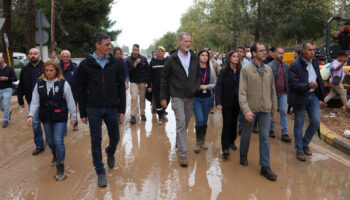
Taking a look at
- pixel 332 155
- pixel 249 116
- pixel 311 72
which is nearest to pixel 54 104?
pixel 249 116

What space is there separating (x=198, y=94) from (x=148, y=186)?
2008 mm

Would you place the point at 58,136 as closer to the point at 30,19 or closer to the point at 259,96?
the point at 259,96

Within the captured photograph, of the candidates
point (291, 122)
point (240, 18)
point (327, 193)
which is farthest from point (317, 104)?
point (240, 18)

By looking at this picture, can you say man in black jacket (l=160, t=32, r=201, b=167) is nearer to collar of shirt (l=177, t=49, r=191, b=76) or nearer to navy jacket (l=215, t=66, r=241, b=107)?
collar of shirt (l=177, t=49, r=191, b=76)

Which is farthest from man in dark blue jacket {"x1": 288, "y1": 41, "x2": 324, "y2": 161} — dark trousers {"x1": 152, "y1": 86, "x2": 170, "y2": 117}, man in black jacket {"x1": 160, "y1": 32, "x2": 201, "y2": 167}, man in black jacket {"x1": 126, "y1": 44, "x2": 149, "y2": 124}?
man in black jacket {"x1": 126, "y1": 44, "x2": 149, "y2": 124}

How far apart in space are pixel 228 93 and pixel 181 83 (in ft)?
2.98

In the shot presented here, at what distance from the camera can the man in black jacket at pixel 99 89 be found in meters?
3.95

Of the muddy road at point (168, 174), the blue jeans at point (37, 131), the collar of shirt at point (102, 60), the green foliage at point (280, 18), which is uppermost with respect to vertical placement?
the green foliage at point (280, 18)

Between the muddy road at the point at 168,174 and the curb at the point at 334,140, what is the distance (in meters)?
0.19

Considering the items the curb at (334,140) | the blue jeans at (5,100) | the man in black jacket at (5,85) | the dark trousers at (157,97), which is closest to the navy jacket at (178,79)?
the dark trousers at (157,97)

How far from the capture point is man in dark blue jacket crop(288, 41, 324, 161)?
4.91 metres

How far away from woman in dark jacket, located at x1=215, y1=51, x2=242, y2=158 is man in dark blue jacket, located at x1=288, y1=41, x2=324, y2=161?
3.10 ft

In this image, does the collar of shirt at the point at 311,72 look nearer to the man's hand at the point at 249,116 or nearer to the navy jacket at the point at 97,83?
the man's hand at the point at 249,116

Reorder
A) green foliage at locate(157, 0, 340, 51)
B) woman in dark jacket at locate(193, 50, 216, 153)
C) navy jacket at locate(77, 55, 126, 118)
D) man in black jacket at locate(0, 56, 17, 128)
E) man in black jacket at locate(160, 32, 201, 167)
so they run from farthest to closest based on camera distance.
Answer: green foliage at locate(157, 0, 340, 51)
man in black jacket at locate(0, 56, 17, 128)
woman in dark jacket at locate(193, 50, 216, 153)
man in black jacket at locate(160, 32, 201, 167)
navy jacket at locate(77, 55, 126, 118)
